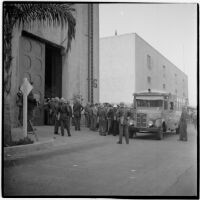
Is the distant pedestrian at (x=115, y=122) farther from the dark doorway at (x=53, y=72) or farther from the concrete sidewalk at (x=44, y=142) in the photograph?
the dark doorway at (x=53, y=72)

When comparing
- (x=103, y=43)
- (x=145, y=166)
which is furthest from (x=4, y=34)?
(x=145, y=166)

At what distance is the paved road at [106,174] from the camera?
5.22m

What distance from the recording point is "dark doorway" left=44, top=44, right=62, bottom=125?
22.0 feet

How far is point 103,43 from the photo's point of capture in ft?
22.9

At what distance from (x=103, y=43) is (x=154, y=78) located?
1.54 meters

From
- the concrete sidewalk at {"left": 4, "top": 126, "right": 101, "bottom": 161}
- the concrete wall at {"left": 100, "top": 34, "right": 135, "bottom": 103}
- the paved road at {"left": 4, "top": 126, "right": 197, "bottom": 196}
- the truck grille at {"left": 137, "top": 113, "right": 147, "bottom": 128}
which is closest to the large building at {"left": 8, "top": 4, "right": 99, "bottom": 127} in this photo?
the concrete wall at {"left": 100, "top": 34, "right": 135, "bottom": 103}

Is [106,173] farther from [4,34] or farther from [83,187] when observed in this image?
[4,34]

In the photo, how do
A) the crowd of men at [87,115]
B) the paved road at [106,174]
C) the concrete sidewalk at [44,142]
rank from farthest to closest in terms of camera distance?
the concrete sidewalk at [44,142] < the crowd of men at [87,115] < the paved road at [106,174]

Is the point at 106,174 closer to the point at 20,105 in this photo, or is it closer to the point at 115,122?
the point at 20,105

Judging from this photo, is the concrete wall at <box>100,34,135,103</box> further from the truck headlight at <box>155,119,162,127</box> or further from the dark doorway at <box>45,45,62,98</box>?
the truck headlight at <box>155,119,162,127</box>

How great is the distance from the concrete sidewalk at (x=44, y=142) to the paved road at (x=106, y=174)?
1.31ft

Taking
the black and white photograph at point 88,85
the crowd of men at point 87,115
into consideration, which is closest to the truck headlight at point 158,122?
the crowd of men at point 87,115

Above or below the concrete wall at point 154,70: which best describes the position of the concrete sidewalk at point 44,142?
below

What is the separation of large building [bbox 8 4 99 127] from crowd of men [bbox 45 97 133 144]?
0.70ft
